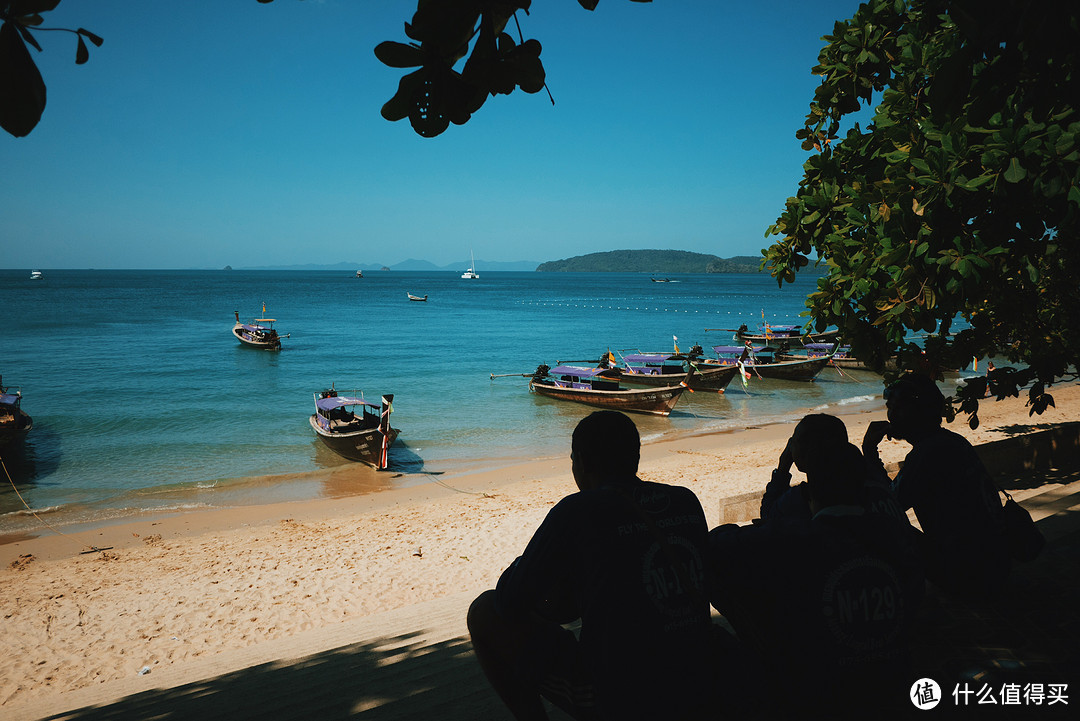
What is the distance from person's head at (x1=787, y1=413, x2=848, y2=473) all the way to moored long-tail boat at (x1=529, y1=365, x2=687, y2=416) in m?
21.1

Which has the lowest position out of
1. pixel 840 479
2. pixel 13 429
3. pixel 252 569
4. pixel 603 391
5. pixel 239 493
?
pixel 239 493

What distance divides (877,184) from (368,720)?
539 cm

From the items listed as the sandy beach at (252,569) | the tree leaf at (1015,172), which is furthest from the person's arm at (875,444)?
the sandy beach at (252,569)

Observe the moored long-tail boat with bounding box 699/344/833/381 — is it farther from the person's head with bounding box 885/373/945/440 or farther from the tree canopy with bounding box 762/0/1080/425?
the person's head with bounding box 885/373/945/440

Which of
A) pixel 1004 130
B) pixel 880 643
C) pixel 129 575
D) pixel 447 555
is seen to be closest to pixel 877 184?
pixel 1004 130

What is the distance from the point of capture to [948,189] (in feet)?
12.8

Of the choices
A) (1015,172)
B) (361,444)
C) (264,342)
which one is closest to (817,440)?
(1015,172)

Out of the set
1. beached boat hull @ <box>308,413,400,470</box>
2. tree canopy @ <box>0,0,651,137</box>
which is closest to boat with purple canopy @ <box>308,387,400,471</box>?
beached boat hull @ <box>308,413,400,470</box>

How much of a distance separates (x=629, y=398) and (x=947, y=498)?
2146 cm

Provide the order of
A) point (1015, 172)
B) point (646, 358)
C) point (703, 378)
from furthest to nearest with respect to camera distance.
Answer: point (646, 358)
point (703, 378)
point (1015, 172)

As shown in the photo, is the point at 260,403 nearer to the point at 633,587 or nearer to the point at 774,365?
the point at 774,365

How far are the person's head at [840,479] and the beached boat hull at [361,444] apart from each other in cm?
1564

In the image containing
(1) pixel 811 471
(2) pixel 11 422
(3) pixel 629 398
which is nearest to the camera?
(1) pixel 811 471

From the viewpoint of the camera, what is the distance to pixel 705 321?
7344 centimetres
